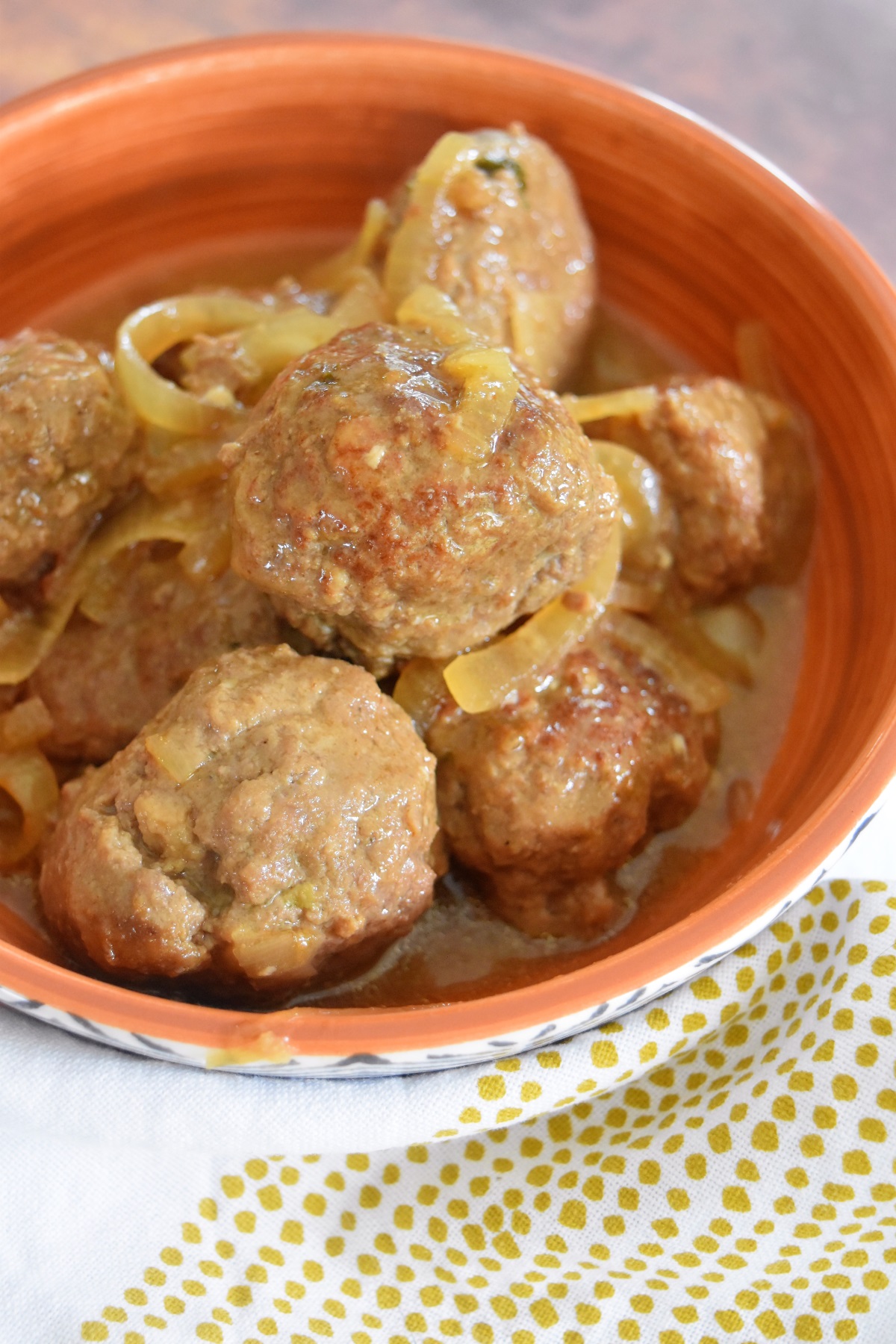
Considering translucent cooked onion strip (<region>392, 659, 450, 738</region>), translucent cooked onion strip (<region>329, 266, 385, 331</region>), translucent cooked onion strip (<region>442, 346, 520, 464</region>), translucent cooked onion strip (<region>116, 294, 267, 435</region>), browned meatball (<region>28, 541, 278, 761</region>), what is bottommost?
browned meatball (<region>28, 541, 278, 761</region>)

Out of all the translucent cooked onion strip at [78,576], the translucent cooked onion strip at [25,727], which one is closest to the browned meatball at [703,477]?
the translucent cooked onion strip at [78,576]

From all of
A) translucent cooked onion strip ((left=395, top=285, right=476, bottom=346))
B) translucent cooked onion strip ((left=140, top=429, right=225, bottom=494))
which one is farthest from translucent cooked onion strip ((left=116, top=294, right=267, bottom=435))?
translucent cooked onion strip ((left=395, top=285, right=476, bottom=346))

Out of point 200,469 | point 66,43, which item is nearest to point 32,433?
point 200,469

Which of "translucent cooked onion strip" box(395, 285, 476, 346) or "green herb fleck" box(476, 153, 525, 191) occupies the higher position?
"green herb fleck" box(476, 153, 525, 191)

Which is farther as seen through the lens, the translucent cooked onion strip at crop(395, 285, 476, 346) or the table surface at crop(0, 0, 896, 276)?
the table surface at crop(0, 0, 896, 276)

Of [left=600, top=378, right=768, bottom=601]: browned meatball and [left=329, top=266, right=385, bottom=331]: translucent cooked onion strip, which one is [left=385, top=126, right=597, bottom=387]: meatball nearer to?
[left=329, top=266, right=385, bottom=331]: translucent cooked onion strip

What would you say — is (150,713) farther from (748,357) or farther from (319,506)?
(748,357)

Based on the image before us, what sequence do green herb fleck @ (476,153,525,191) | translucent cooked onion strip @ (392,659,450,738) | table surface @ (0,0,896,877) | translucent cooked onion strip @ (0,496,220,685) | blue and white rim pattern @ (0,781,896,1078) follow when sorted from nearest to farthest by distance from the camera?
blue and white rim pattern @ (0,781,896,1078), translucent cooked onion strip @ (392,659,450,738), translucent cooked onion strip @ (0,496,220,685), green herb fleck @ (476,153,525,191), table surface @ (0,0,896,877)
